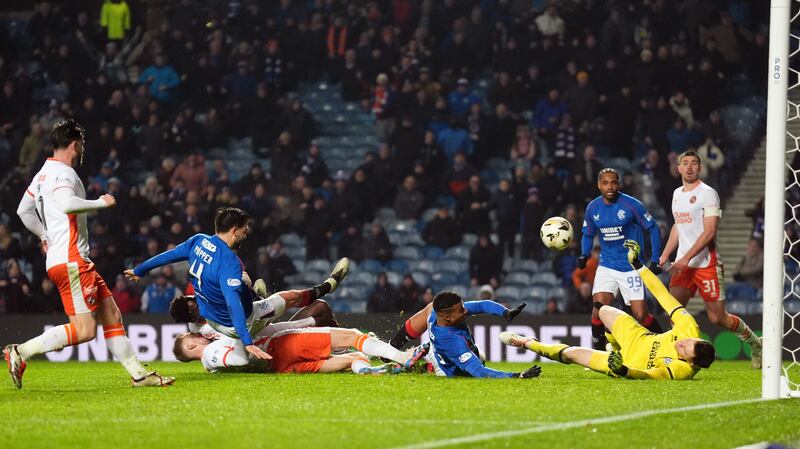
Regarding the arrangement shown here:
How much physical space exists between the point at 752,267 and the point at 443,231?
4.60 m

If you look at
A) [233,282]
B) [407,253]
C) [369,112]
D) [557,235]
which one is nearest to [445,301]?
[233,282]

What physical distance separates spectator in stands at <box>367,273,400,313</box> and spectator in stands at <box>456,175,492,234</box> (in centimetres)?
164

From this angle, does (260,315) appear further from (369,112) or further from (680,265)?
(369,112)

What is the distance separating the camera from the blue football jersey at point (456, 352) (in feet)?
34.9

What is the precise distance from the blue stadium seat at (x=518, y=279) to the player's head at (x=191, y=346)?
24.2 feet

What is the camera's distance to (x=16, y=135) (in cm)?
2156

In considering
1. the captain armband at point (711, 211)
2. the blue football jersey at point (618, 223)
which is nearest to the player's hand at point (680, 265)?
the blue football jersey at point (618, 223)

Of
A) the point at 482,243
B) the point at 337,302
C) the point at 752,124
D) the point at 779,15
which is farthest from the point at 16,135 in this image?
the point at 779,15

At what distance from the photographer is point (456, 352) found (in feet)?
35.0

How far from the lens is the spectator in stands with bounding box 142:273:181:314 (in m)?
17.7

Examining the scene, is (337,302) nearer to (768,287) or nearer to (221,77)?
(221,77)

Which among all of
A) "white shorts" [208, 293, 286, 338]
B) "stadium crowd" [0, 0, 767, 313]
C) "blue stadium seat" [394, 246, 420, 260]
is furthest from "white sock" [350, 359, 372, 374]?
"blue stadium seat" [394, 246, 420, 260]

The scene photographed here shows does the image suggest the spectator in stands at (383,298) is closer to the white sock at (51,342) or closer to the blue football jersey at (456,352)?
the blue football jersey at (456,352)

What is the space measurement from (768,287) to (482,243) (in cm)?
978
